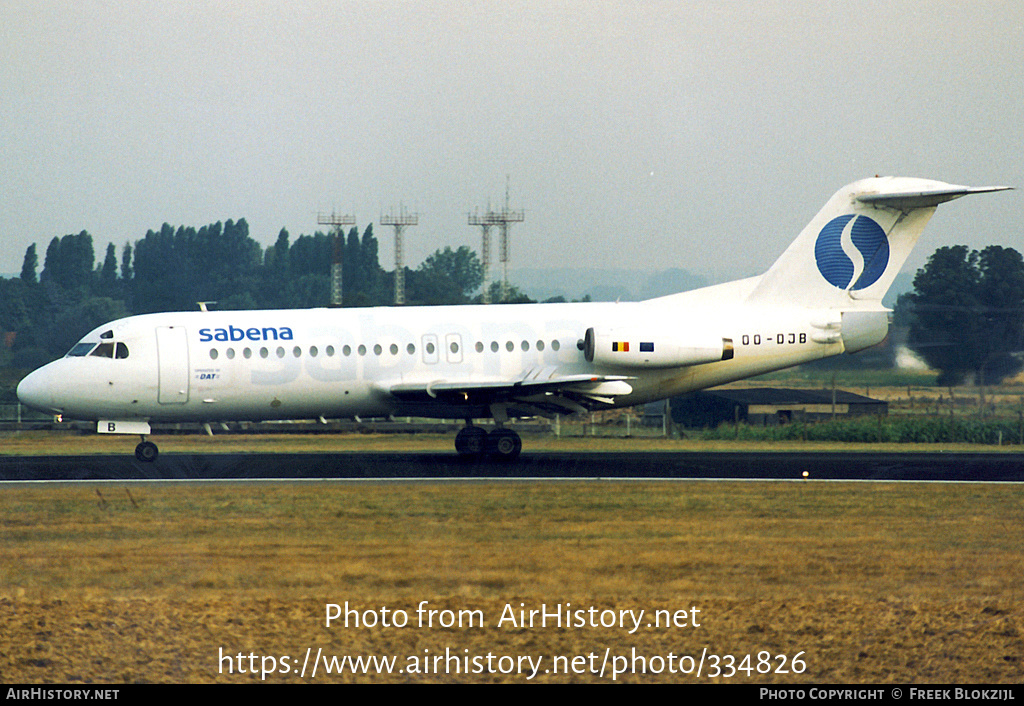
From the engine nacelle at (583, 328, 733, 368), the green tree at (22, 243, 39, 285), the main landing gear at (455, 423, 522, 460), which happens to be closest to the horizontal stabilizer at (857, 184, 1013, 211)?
the engine nacelle at (583, 328, 733, 368)

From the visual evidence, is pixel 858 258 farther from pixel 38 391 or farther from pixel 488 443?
pixel 38 391

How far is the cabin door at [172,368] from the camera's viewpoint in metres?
23.5

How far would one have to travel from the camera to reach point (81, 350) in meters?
23.6

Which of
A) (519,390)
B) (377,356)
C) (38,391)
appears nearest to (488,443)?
(519,390)

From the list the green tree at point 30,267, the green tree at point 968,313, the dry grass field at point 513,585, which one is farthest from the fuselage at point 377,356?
the green tree at point 30,267

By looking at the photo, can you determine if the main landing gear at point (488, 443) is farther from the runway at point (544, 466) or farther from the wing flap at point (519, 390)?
the wing flap at point (519, 390)

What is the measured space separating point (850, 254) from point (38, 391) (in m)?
19.0

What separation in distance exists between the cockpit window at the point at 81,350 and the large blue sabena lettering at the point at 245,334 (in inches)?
99.5

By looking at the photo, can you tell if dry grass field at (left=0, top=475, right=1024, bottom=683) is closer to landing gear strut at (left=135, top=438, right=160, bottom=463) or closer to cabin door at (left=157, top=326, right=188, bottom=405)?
landing gear strut at (left=135, top=438, right=160, bottom=463)

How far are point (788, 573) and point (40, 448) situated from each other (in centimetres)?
2294

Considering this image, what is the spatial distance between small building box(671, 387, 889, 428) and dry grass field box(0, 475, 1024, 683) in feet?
44.2

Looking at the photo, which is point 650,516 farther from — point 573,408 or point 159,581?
point 573,408

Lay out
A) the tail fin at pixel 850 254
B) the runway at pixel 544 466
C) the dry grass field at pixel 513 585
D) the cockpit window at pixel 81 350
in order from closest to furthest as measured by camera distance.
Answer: the dry grass field at pixel 513 585 < the runway at pixel 544 466 < the cockpit window at pixel 81 350 < the tail fin at pixel 850 254

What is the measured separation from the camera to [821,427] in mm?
30078
